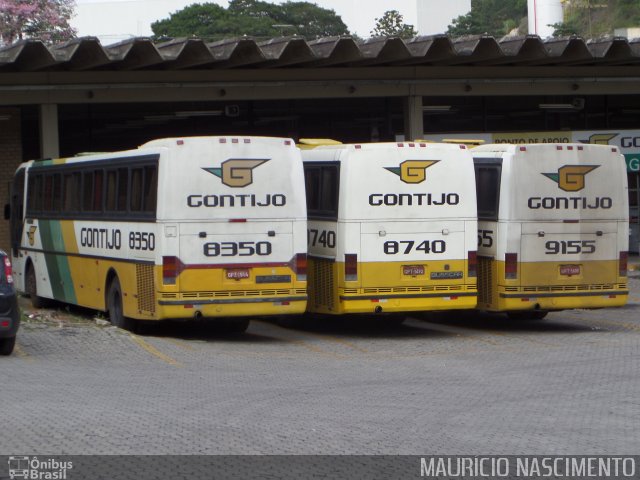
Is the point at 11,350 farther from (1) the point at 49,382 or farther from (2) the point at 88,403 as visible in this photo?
(2) the point at 88,403

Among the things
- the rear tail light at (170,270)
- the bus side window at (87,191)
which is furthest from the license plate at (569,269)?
the bus side window at (87,191)

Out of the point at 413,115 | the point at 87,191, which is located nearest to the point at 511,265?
the point at 87,191

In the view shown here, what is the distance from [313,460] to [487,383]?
5.05 m

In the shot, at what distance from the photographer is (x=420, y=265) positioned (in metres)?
17.8

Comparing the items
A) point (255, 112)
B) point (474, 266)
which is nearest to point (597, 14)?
point (255, 112)

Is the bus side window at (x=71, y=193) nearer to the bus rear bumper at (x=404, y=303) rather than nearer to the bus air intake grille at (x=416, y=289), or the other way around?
the bus rear bumper at (x=404, y=303)

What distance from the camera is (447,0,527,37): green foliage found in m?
107

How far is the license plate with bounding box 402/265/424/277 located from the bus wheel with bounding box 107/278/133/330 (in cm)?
428

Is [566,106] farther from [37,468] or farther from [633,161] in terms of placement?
[37,468]

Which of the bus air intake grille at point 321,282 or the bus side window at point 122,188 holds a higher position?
the bus side window at point 122,188

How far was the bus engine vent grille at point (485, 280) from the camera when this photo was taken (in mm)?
18578

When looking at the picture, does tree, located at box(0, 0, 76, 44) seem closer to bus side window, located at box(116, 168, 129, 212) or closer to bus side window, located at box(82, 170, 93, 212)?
bus side window, located at box(82, 170, 93, 212)
